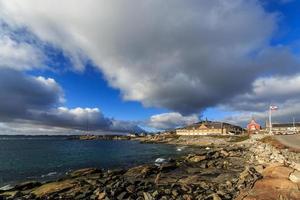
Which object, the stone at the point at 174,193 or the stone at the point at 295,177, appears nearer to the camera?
the stone at the point at 295,177

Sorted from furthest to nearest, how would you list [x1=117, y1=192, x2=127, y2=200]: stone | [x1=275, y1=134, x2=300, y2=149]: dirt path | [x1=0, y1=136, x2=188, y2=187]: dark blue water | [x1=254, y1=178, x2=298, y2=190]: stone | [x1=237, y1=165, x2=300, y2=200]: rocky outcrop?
[x1=275, y1=134, x2=300, y2=149]: dirt path → [x1=0, y1=136, x2=188, y2=187]: dark blue water → [x1=117, y1=192, x2=127, y2=200]: stone → [x1=254, y1=178, x2=298, y2=190]: stone → [x1=237, y1=165, x2=300, y2=200]: rocky outcrop

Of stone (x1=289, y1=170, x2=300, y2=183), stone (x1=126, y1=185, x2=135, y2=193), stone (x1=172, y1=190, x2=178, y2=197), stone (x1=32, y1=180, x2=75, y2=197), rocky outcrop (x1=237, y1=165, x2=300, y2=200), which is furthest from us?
stone (x1=32, y1=180, x2=75, y2=197)

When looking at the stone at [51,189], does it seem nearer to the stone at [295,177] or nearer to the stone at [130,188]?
the stone at [130,188]

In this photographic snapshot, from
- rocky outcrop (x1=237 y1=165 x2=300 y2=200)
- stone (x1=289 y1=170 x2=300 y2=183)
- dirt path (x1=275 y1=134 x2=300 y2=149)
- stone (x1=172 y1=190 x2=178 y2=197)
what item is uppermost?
dirt path (x1=275 y1=134 x2=300 y2=149)

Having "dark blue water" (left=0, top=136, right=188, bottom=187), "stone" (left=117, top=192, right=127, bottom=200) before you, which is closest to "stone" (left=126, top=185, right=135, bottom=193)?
"stone" (left=117, top=192, right=127, bottom=200)

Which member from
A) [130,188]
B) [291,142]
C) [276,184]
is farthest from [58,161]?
[291,142]

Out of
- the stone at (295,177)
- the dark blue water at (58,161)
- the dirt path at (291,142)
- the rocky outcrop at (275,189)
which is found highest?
the dirt path at (291,142)

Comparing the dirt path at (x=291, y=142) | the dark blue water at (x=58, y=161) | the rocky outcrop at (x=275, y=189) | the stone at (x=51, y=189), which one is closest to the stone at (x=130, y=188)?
the stone at (x=51, y=189)

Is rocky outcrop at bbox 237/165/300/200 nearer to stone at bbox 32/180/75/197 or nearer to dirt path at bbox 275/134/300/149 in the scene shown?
stone at bbox 32/180/75/197

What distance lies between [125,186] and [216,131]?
16698 centimetres

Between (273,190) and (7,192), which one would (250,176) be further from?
(7,192)

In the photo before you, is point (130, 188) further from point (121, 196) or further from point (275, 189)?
point (275, 189)

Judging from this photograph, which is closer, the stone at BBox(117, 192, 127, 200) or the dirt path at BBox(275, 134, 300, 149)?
the stone at BBox(117, 192, 127, 200)

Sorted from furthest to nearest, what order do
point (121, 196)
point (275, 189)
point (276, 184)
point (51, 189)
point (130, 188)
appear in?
point (51, 189) → point (130, 188) → point (121, 196) → point (276, 184) → point (275, 189)
